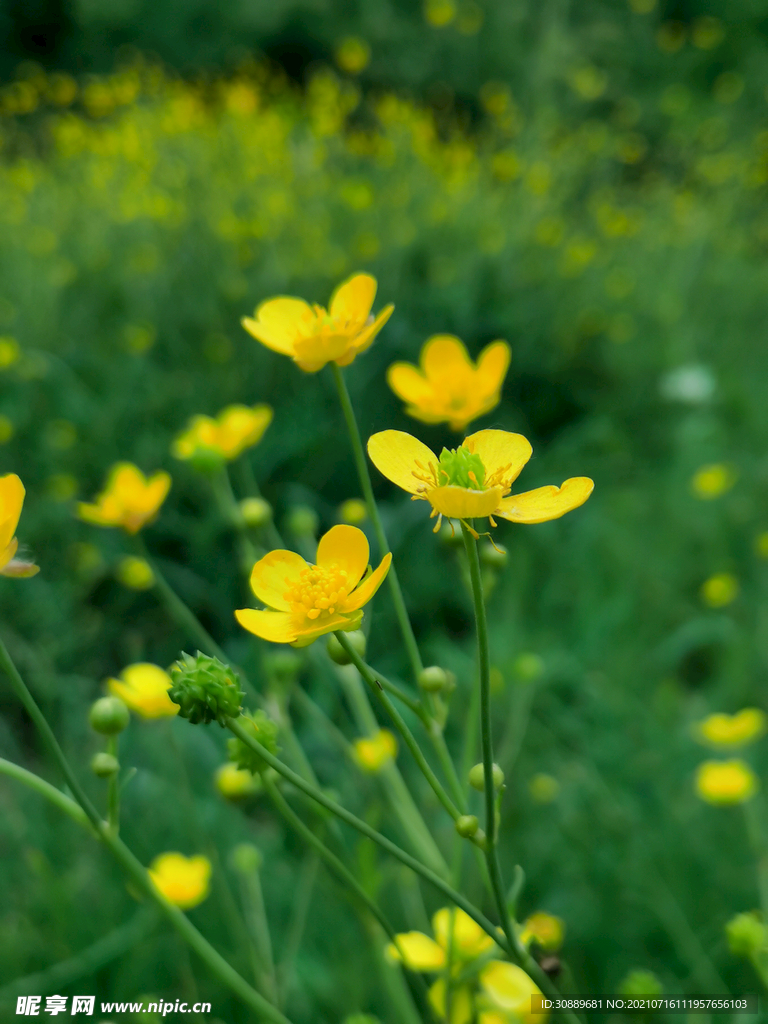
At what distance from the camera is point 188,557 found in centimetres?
222

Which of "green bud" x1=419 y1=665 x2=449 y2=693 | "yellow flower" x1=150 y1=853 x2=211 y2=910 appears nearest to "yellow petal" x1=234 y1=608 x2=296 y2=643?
"green bud" x1=419 y1=665 x2=449 y2=693

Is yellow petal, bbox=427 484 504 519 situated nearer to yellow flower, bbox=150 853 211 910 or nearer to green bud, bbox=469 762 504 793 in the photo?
green bud, bbox=469 762 504 793

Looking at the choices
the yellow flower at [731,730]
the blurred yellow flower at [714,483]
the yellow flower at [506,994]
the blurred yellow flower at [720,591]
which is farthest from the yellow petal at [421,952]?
the blurred yellow flower at [714,483]

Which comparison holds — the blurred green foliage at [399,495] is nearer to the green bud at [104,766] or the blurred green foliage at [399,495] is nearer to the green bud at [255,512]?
the green bud at [255,512]

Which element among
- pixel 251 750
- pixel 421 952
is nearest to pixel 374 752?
pixel 421 952

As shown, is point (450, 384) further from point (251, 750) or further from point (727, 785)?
point (727, 785)

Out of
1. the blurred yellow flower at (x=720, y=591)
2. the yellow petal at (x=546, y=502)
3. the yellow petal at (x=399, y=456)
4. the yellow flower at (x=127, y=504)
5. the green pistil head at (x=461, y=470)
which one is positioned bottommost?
the yellow petal at (x=546, y=502)

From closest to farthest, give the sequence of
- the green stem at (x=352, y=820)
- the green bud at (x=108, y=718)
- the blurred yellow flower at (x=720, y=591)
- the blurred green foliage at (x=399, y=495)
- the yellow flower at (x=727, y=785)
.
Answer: the green stem at (x=352, y=820) < the green bud at (x=108, y=718) < the yellow flower at (x=727, y=785) < the blurred green foliage at (x=399, y=495) < the blurred yellow flower at (x=720, y=591)

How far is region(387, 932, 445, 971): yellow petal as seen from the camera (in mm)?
656

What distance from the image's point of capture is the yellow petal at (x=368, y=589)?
1.53 ft

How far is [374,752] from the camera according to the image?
33.1 inches

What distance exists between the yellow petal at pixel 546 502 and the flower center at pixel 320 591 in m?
0.11

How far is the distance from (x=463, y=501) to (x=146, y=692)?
1.46 ft

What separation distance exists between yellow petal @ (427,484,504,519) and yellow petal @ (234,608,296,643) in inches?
4.7
